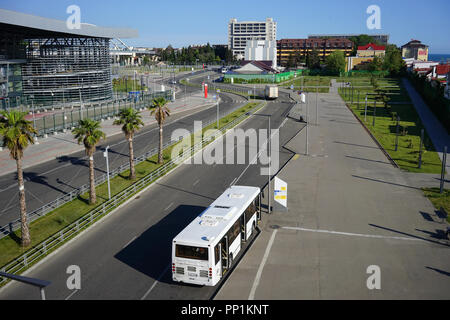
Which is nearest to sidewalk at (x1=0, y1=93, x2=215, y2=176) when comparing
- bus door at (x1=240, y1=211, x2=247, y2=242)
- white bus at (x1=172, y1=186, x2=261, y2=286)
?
bus door at (x1=240, y1=211, x2=247, y2=242)

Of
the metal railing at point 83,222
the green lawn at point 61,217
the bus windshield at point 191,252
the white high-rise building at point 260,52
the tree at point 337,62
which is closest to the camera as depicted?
the bus windshield at point 191,252

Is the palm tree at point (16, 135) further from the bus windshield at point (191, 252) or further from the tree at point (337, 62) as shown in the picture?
the tree at point (337, 62)

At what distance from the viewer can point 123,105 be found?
73.6 m

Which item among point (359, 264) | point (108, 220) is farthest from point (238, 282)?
point (108, 220)

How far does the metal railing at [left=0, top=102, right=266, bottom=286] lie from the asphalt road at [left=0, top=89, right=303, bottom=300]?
1.80 feet

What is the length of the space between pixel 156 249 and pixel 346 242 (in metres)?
11.2

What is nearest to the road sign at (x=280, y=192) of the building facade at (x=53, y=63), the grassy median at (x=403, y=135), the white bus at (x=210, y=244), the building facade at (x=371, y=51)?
the white bus at (x=210, y=244)

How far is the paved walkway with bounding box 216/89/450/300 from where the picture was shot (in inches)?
766

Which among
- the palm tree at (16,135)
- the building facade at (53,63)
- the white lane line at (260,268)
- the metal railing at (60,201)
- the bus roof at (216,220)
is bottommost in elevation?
the white lane line at (260,268)

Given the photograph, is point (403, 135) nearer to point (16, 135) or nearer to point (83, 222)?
point (83, 222)

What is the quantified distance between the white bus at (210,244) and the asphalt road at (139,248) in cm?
99

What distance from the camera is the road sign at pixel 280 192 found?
2886cm

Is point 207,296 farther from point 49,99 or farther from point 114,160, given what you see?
point 49,99

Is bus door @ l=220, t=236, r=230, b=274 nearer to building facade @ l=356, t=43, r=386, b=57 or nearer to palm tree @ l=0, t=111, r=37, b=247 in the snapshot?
palm tree @ l=0, t=111, r=37, b=247
